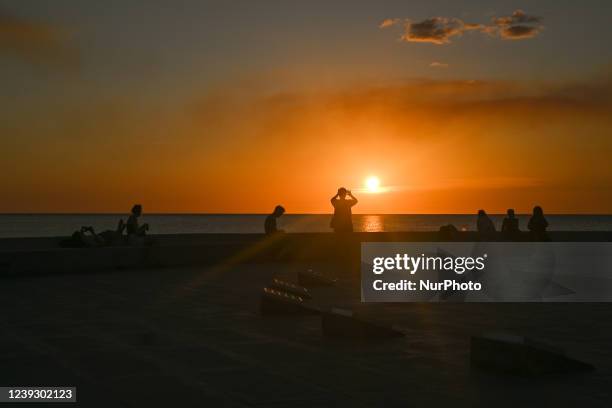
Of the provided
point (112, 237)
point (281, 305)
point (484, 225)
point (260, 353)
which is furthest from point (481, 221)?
point (260, 353)

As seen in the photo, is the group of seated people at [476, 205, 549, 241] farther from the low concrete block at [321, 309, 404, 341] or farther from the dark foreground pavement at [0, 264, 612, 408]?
the low concrete block at [321, 309, 404, 341]

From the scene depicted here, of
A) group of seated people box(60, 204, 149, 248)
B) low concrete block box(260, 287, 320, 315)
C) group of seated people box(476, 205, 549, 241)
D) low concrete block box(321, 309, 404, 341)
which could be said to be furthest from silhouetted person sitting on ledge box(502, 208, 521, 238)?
low concrete block box(321, 309, 404, 341)

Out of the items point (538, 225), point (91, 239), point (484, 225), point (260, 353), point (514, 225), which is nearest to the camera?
point (260, 353)

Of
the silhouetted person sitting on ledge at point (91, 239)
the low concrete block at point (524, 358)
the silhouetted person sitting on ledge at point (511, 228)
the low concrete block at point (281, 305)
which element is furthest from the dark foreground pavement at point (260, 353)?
the silhouetted person sitting on ledge at point (511, 228)

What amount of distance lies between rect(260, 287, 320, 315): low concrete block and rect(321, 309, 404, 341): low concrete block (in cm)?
189

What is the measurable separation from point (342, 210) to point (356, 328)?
13.2 meters

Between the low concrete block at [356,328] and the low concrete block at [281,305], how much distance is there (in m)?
1.89

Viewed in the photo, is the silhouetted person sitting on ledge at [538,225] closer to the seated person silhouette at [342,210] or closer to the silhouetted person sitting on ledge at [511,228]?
the silhouetted person sitting on ledge at [511,228]

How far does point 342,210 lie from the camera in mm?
21953

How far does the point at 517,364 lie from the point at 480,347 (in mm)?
405

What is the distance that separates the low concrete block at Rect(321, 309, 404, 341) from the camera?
8.84 metres

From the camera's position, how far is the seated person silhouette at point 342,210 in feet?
70.1

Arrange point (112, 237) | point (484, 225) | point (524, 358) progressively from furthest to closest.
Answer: point (484, 225) < point (112, 237) < point (524, 358)

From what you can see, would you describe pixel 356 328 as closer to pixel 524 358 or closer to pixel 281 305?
pixel 281 305
